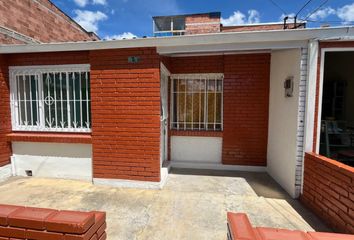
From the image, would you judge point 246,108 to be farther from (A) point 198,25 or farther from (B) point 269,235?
(A) point 198,25

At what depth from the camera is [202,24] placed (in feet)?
44.0

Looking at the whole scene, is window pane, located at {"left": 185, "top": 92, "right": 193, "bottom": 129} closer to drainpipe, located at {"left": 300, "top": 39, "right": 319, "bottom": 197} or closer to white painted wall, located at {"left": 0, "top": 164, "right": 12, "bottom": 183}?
drainpipe, located at {"left": 300, "top": 39, "right": 319, "bottom": 197}

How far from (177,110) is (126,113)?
1791 mm

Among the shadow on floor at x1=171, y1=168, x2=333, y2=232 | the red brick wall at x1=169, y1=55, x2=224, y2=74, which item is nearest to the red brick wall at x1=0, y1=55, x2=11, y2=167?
the red brick wall at x1=169, y1=55, x2=224, y2=74

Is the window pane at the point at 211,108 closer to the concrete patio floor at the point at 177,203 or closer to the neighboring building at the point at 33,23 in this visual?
the concrete patio floor at the point at 177,203

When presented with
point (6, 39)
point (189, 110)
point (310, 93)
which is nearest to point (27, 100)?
point (6, 39)

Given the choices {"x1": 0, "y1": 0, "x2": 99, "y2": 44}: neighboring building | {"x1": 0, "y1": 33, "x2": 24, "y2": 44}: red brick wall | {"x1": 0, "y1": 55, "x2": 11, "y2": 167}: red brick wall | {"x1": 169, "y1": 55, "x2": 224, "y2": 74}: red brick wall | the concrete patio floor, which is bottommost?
the concrete patio floor

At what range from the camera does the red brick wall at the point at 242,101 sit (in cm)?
509

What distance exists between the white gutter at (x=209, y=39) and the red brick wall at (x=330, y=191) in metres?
2.00

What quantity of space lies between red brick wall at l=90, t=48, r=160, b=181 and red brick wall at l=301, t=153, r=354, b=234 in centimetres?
267

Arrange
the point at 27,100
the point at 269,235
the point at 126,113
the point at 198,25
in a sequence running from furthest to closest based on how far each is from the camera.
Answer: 1. the point at 198,25
2. the point at 27,100
3. the point at 126,113
4. the point at 269,235

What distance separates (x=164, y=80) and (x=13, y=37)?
13.9ft

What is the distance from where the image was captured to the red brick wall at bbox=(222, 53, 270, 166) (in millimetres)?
5086

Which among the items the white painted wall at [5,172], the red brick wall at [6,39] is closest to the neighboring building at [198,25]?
the red brick wall at [6,39]
